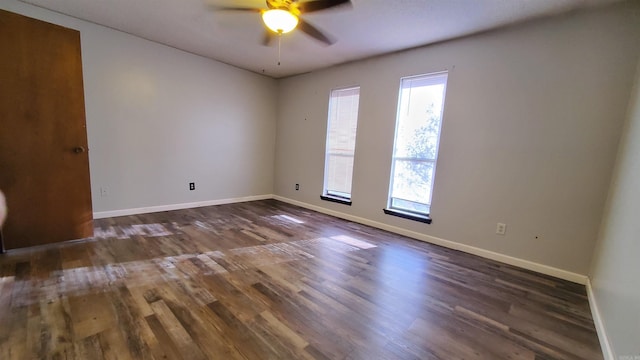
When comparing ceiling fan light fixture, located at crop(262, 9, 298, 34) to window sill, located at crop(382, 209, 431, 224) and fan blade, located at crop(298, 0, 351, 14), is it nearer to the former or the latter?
fan blade, located at crop(298, 0, 351, 14)

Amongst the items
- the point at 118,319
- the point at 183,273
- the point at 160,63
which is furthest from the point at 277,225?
the point at 160,63

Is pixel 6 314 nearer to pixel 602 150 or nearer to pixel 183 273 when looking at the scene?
pixel 183 273

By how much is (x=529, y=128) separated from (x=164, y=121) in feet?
15.2

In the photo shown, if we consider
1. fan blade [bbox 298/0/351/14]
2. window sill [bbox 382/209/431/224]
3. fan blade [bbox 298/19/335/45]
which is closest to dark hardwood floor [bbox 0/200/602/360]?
window sill [bbox 382/209/431/224]

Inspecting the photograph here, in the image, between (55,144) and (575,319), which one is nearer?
(575,319)

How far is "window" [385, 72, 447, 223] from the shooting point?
3.19m

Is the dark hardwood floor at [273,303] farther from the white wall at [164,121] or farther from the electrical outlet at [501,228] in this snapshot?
the white wall at [164,121]

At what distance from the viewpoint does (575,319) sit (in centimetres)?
182

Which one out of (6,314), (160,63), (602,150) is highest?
(160,63)

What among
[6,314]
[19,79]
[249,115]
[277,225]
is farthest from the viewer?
[249,115]

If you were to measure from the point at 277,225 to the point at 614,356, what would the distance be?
3136 millimetres

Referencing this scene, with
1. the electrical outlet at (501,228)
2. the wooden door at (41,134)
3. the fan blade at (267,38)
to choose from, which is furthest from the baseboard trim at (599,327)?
the wooden door at (41,134)

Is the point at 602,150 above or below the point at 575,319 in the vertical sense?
above

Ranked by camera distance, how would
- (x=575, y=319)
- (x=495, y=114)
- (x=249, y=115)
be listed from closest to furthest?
(x=575, y=319) → (x=495, y=114) → (x=249, y=115)
